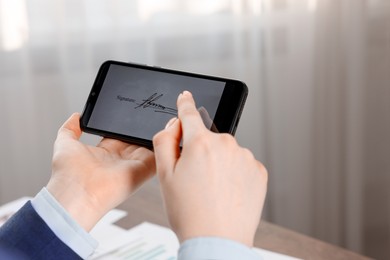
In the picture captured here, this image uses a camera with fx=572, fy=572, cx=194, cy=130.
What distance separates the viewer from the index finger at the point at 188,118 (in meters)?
0.62

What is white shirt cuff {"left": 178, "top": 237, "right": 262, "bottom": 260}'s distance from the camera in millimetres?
540

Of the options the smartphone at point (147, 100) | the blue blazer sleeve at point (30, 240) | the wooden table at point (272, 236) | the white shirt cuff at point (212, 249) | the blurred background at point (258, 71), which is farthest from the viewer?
the blurred background at point (258, 71)

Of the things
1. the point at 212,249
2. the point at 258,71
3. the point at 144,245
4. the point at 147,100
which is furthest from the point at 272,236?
the point at 258,71

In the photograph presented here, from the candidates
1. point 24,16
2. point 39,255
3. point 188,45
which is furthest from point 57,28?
point 39,255

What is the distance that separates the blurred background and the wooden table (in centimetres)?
52

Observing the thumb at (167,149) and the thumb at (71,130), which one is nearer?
the thumb at (167,149)

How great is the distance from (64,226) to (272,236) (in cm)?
40

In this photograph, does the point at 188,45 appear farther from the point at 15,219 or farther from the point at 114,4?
the point at 15,219

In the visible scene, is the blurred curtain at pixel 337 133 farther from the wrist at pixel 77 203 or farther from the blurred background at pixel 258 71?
the wrist at pixel 77 203

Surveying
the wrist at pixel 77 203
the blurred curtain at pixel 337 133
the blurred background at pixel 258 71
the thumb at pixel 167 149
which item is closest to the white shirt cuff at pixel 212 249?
the thumb at pixel 167 149

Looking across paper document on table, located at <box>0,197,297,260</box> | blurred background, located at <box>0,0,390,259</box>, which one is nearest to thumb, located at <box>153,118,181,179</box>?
paper document on table, located at <box>0,197,297,260</box>
